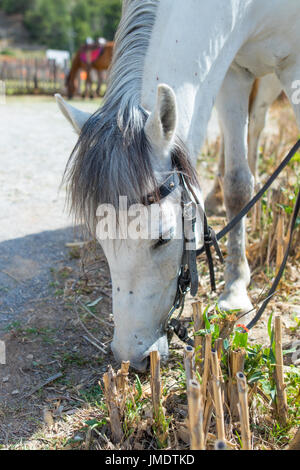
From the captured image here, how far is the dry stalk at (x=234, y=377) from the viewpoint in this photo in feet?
5.83

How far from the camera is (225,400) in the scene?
184 cm

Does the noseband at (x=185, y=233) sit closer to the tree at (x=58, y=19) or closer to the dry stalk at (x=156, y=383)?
the dry stalk at (x=156, y=383)

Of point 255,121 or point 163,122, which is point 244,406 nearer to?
point 163,122

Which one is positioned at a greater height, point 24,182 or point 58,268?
point 24,182

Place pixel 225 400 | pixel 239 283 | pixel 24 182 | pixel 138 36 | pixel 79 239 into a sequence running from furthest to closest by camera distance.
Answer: pixel 24 182
pixel 79 239
pixel 239 283
pixel 138 36
pixel 225 400

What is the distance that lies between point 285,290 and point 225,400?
56.4 inches

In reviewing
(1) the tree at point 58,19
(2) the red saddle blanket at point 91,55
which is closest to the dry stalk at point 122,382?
(2) the red saddle blanket at point 91,55

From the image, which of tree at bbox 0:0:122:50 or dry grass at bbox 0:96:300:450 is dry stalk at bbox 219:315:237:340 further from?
tree at bbox 0:0:122:50

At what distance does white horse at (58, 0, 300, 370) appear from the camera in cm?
173

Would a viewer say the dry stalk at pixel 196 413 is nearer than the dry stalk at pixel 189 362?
Yes

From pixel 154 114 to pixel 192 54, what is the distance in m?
0.57

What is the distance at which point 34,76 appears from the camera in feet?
49.8

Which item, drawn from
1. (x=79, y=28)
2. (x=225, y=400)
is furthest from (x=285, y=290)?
(x=79, y=28)

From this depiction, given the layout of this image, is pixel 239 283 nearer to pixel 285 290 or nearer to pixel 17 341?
pixel 285 290
